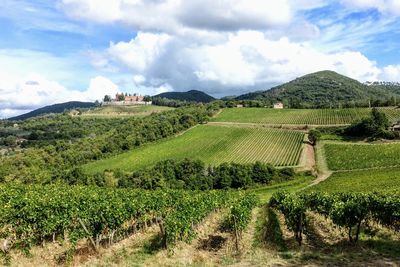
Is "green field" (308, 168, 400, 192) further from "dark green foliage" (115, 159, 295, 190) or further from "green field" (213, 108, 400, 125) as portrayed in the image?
"green field" (213, 108, 400, 125)

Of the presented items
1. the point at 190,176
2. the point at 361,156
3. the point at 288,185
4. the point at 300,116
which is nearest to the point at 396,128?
the point at 361,156

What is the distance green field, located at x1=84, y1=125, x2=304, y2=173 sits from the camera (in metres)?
103

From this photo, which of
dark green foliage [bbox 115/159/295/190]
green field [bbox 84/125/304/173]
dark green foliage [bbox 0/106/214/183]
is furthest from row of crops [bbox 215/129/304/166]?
dark green foliage [bbox 0/106/214/183]

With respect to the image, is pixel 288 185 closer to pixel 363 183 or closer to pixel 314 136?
pixel 363 183

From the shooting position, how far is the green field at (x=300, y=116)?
Result: 13432cm

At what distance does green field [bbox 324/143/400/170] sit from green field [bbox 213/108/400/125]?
3343 cm

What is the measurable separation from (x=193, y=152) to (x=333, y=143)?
4247 centimetres

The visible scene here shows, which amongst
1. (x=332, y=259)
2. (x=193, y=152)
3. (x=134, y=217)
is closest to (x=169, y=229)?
(x=134, y=217)

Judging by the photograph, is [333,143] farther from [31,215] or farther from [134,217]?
[31,215]

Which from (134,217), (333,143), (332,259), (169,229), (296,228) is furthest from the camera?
(333,143)

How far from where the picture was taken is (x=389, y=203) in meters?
25.9

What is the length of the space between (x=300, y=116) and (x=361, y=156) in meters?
61.2

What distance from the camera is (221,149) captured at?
4523 inches

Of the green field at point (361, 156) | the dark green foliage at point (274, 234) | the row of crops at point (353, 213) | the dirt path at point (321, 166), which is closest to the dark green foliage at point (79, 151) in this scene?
the dirt path at point (321, 166)
